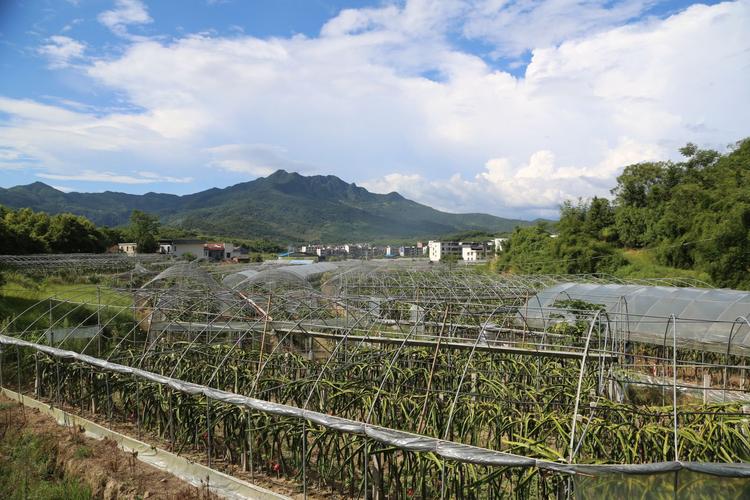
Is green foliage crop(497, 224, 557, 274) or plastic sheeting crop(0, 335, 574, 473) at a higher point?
green foliage crop(497, 224, 557, 274)

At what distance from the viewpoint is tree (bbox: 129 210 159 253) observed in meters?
77.5

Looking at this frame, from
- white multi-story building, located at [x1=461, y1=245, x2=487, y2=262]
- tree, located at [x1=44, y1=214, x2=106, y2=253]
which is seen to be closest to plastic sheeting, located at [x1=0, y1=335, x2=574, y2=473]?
tree, located at [x1=44, y1=214, x2=106, y2=253]

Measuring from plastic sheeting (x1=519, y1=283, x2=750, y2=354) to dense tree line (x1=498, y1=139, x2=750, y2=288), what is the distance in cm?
1203

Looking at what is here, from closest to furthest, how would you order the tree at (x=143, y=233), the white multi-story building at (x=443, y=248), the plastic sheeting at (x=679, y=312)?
the plastic sheeting at (x=679, y=312)
the tree at (x=143, y=233)
the white multi-story building at (x=443, y=248)

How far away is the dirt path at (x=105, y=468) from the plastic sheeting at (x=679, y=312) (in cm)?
907

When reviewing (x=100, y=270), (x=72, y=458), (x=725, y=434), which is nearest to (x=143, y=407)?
(x=72, y=458)

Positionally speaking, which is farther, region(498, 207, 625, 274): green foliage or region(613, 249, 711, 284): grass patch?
region(498, 207, 625, 274): green foliage

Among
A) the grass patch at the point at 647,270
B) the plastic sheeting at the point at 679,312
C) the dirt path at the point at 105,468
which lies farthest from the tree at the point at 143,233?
the dirt path at the point at 105,468

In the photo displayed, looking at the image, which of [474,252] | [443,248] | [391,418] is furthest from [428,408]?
[443,248]

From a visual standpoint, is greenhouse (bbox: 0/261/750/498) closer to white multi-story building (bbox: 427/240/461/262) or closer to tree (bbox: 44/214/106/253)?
tree (bbox: 44/214/106/253)

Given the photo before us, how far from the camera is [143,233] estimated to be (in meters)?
81.9

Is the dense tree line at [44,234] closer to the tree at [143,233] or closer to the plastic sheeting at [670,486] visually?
the tree at [143,233]

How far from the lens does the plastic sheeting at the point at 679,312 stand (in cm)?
1378

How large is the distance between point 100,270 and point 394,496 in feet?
132
